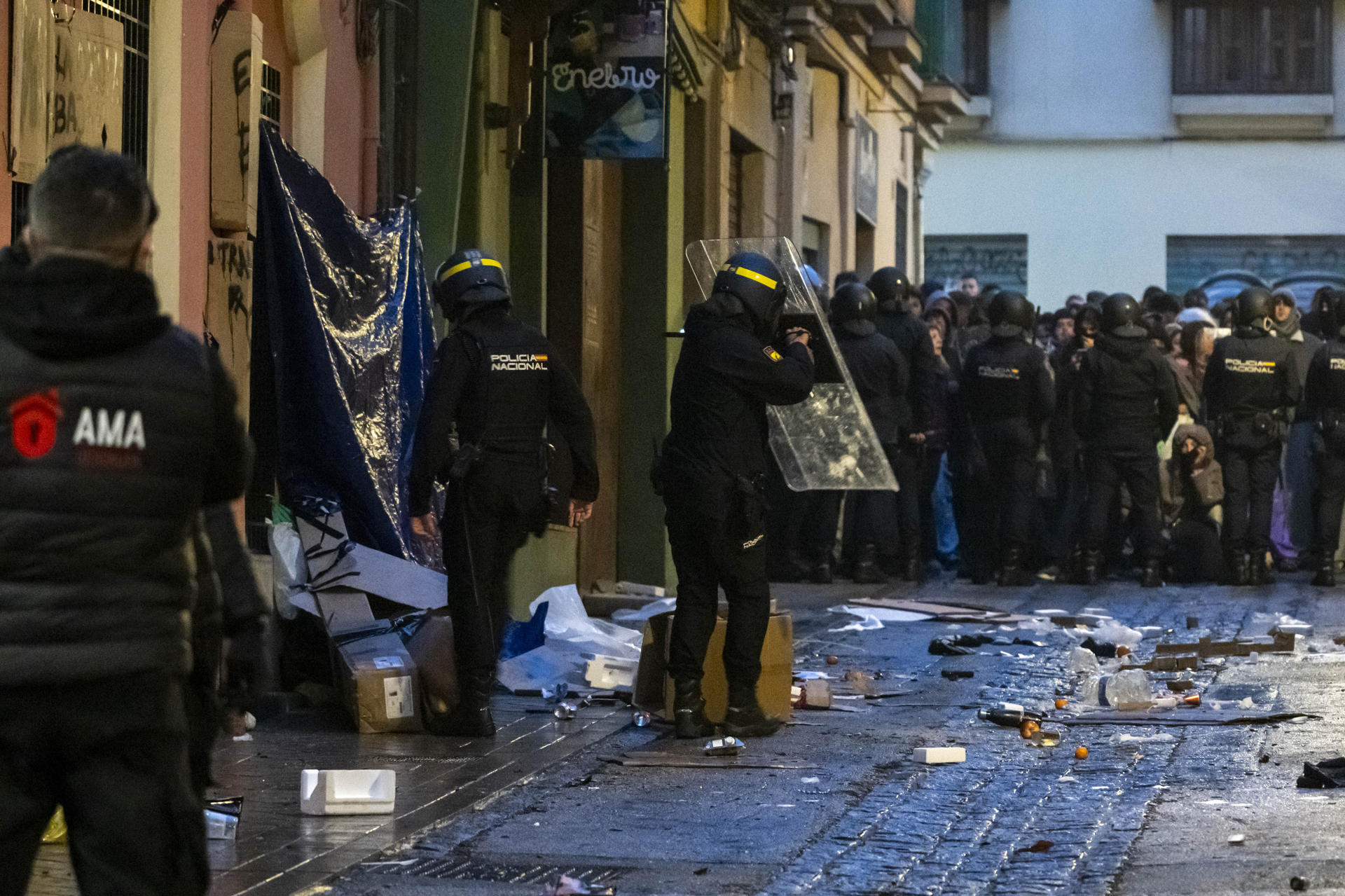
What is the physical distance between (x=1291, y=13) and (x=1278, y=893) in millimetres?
31295

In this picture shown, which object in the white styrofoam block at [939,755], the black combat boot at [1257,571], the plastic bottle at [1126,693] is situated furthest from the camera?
the black combat boot at [1257,571]

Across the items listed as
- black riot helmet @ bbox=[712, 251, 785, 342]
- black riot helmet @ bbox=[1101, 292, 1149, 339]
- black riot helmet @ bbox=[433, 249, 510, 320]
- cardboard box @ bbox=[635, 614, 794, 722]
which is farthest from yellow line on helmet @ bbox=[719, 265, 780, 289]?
black riot helmet @ bbox=[1101, 292, 1149, 339]

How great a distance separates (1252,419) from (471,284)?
351 inches

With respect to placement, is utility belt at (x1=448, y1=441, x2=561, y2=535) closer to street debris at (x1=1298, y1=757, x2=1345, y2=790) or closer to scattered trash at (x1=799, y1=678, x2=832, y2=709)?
scattered trash at (x1=799, y1=678, x2=832, y2=709)

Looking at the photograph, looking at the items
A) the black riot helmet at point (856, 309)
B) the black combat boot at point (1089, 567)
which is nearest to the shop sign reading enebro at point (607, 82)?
the black riot helmet at point (856, 309)

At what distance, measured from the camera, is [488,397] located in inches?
344

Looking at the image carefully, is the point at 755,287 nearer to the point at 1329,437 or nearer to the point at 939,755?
the point at 939,755

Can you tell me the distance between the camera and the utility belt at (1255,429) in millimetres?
16266

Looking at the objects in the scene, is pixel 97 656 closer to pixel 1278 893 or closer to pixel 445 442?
→ pixel 1278 893

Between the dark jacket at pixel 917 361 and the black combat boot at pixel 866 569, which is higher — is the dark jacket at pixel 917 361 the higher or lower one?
the higher one

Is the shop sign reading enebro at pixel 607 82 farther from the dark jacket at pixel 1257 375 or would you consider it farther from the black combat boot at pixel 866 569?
the dark jacket at pixel 1257 375

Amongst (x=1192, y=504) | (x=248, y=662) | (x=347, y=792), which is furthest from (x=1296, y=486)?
(x=248, y=662)

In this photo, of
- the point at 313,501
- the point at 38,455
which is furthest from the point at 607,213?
the point at 38,455

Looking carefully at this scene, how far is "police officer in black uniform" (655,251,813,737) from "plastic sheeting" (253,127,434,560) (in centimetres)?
191
